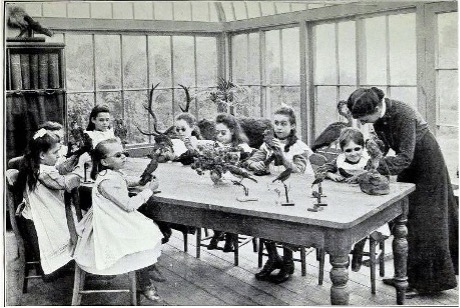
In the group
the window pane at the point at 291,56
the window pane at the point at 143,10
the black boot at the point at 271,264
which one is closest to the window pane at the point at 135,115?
the window pane at the point at 143,10

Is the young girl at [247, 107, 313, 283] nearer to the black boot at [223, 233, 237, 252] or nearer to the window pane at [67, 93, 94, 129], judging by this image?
the black boot at [223, 233, 237, 252]

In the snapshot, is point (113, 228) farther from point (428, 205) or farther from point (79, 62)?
point (79, 62)

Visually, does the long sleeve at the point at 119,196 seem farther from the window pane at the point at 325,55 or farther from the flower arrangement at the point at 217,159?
the window pane at the point at 325,55

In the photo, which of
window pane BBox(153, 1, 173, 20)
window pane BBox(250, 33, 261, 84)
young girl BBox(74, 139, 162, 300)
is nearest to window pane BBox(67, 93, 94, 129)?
window pane BBox(153, 1, 173, 20)

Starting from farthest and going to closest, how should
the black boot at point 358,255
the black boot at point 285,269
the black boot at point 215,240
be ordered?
the black boot at point 215,240, the black boot at point 285,269, the black boot at point 358,255

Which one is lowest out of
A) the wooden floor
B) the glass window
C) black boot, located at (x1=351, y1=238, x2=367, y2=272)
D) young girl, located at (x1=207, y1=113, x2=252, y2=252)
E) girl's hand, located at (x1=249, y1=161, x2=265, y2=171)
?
the wooden floor

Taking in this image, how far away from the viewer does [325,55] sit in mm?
4891

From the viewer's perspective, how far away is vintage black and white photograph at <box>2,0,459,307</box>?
9.81 feet

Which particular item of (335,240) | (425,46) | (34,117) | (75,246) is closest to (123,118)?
(34,117)

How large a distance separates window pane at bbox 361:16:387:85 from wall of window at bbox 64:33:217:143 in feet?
5.35

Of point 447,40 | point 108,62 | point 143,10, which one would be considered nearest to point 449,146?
point 447,40

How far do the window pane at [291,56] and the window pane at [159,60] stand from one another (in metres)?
1.13

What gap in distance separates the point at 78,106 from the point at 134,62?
0.67 meters

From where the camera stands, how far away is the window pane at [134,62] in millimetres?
5344
